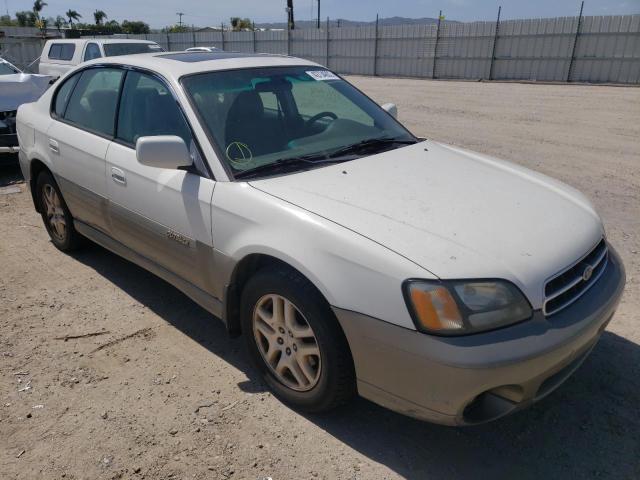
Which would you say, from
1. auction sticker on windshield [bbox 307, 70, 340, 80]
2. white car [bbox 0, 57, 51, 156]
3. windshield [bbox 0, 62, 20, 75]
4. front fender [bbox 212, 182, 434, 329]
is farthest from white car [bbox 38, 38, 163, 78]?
front fender [bbox 212, 182, 434, 329]

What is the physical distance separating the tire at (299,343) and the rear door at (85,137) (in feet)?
5.30

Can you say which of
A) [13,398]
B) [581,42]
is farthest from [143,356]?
[581,42]

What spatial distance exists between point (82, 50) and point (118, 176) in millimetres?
11221

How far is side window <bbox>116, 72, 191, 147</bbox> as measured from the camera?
3.20 meters

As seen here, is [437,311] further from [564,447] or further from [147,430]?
[147,430]

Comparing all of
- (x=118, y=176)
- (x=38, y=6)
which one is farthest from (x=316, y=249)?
(x=38, y=6)

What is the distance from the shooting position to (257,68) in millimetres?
→ 3518

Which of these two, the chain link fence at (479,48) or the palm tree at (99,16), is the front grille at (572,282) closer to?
the chain link fence at (479,48)

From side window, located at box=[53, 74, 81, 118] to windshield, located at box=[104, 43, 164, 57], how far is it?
864 centimetres

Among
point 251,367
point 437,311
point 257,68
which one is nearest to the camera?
point 437,311

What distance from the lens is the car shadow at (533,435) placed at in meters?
2.40

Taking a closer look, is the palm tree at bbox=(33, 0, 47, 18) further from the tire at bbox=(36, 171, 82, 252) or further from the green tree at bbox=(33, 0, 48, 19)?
the tire at bbox=(36, 171, 82, 252)

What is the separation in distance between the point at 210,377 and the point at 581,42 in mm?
22060

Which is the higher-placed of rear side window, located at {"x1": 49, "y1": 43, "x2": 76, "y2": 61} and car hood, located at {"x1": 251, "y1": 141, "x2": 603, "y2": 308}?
rear side window, located at {"x1": 49, "y1": 43, "x2": 76, "y2": 61}
